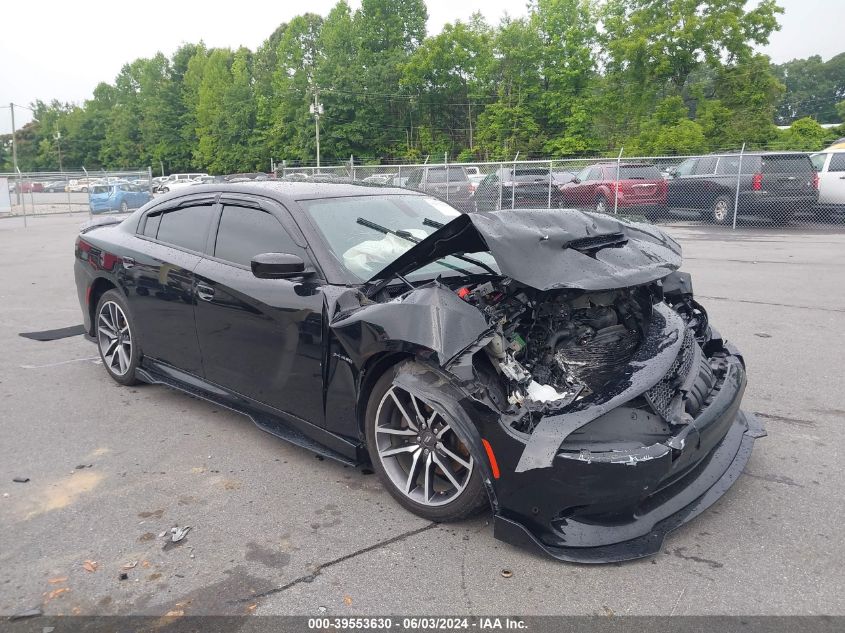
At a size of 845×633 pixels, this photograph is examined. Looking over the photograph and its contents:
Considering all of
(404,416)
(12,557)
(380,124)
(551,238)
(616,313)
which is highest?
(380,124)

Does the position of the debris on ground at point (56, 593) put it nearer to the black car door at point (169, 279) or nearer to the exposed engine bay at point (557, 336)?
the black car door at point (169, 279)

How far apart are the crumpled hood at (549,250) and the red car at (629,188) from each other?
15.2m

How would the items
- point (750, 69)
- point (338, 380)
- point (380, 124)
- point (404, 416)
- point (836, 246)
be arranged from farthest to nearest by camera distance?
point (380, 124) < point (750, 69) < point (836, 246) < point (338, 380) < point (404, 416)

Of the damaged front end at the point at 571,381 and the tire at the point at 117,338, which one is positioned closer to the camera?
the damaged front end at the point at 571,381

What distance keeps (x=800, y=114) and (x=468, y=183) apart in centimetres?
7441

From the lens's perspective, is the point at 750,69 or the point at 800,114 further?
the point at 800,114

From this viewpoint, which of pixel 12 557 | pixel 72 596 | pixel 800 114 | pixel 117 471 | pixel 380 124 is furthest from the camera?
pixel 800 114

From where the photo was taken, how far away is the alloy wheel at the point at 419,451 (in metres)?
3.04

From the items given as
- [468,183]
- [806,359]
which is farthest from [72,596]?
[468,183]

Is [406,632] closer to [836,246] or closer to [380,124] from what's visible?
[836,246]

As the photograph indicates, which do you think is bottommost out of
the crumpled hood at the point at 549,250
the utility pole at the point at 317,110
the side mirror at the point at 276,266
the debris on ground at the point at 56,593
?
the debris on ground at the point at 56,593

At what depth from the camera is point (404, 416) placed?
3158 millimetres

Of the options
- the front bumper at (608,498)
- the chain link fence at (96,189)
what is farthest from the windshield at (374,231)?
the chain link fence at (96,189)

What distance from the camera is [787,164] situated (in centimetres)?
1612
